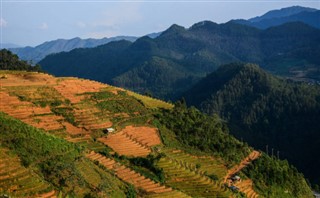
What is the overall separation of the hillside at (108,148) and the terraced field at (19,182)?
0.18ft

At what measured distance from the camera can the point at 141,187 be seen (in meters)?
31.8

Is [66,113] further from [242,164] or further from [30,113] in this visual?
[242,164]

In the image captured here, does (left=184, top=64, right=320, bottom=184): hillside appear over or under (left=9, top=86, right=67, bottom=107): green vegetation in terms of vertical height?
under

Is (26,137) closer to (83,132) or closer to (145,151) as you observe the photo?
(83,132)

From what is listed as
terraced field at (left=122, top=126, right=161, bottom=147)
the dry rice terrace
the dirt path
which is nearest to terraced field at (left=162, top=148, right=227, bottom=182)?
the dry rice terrace

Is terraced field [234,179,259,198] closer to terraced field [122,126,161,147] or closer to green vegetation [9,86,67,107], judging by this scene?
terraced field [122,126,161,147]

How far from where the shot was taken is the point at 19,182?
22891 millimetres

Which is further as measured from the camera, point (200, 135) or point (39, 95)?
point (200, 135)

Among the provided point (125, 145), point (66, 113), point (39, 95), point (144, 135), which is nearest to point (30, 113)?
point (66, 113)

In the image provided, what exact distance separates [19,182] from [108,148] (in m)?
16.9

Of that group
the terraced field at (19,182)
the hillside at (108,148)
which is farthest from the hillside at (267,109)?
the terraced field at (19,182)

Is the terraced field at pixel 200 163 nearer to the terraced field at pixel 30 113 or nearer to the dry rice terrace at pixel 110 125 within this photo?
the dry rice terrace at pixel 110 125

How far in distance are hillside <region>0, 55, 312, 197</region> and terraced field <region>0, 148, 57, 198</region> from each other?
0.06 metres

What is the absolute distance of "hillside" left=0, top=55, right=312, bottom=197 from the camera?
25.8m
